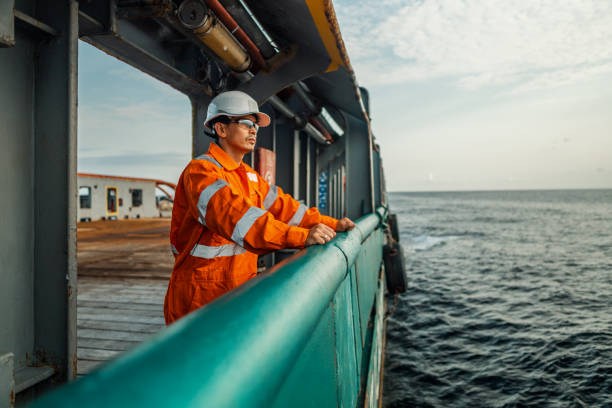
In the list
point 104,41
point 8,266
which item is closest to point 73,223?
point 8,266

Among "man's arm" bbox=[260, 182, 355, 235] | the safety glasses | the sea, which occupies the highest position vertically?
the safety glasses

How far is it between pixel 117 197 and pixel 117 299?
65.1 ft

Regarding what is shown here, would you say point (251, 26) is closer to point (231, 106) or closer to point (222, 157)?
point (231, 106)

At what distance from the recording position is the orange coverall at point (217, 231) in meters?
1.68

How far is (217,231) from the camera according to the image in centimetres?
175

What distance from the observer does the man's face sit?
7.59 feet

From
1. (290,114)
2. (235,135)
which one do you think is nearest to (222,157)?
(235,135)

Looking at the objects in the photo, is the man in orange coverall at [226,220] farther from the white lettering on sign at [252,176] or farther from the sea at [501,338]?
the sea at [501,338]

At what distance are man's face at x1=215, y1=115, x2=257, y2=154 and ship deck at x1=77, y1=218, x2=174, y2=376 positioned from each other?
1.30m

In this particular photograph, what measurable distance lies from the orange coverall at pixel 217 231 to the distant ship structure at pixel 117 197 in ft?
68.2

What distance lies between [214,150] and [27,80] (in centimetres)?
94

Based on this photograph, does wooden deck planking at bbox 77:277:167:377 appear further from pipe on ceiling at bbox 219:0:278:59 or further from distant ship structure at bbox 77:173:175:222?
distant ship structure at bbox 77:173:175:222

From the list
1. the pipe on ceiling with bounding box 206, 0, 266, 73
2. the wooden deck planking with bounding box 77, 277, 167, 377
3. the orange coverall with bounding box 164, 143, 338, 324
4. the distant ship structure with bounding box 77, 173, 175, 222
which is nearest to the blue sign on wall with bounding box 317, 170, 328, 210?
the wooden deck planking with bounding box 77, 277, 167, 377

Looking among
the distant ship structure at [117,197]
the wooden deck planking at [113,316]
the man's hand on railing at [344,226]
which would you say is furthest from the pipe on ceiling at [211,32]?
the distant ship structure at [117,197]
